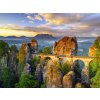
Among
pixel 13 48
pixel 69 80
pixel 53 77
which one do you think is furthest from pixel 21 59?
pixel 69 80

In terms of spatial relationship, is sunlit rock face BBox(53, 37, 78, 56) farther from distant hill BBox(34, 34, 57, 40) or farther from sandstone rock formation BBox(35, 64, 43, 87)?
sandstone rock formation BBox(35, 64, 43, 87)

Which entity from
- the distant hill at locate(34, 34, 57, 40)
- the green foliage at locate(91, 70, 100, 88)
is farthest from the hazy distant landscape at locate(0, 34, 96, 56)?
the green foliage at locate(91, 70, 100, 88)

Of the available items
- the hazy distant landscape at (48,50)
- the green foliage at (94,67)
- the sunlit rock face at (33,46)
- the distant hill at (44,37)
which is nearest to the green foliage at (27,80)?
the hazy distant landscape at (48,50)

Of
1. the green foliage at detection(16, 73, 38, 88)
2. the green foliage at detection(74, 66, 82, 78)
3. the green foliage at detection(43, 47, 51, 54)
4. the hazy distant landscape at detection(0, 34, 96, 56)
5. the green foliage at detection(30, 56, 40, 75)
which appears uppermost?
the hazy distant landscape at detection(0, 34, 96, 56)

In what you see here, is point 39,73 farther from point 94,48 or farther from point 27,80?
point 94,48

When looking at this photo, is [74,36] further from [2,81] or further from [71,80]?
[2,81]

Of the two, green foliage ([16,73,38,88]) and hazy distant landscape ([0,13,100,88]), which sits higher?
hazy distant landscape ([0,13,100,88])
